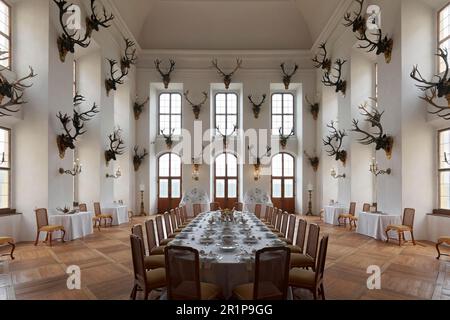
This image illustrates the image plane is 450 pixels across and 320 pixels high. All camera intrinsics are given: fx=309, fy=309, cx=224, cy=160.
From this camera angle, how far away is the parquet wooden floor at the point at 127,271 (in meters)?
4.52

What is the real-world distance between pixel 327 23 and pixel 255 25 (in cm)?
370

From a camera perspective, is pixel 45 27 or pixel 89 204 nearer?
pixel 45 27

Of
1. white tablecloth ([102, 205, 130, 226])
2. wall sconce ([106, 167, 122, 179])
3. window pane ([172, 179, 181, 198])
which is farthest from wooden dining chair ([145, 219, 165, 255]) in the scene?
window pane ([172, 179, 181, 198])

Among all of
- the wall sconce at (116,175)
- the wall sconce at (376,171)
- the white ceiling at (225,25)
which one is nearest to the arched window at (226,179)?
the wall sconce at (116,175)

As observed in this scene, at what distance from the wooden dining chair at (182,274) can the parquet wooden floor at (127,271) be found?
1.58 metres

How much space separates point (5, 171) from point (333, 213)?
10.7 meters

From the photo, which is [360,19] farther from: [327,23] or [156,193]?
[156,193]

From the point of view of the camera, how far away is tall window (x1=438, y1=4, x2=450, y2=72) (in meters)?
8.35

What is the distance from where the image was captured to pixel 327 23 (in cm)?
1267

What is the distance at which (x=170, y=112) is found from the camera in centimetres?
1611

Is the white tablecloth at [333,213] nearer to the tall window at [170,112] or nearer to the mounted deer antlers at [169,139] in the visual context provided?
the mounted deer antlers at [169,139]

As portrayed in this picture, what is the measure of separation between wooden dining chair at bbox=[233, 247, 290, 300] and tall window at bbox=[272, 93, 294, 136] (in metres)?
13.2
